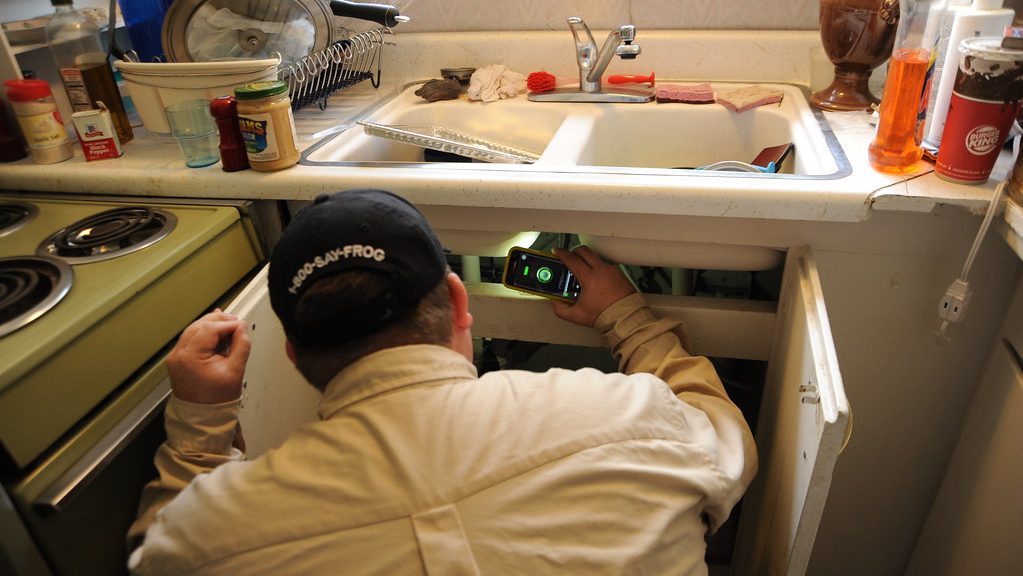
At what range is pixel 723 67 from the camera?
1.37 m

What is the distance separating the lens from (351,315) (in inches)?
21.7

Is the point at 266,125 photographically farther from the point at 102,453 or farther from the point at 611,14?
the point at 611,14

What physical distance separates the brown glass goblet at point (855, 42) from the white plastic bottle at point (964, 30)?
25 cm

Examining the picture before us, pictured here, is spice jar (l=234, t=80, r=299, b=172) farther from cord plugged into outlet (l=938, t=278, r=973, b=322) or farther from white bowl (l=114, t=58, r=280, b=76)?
cord plugged into outlet (l=938, t=278, r=973, b=322)

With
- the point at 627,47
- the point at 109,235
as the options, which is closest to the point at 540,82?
the point at 627,47

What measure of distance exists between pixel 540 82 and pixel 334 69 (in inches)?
17.6

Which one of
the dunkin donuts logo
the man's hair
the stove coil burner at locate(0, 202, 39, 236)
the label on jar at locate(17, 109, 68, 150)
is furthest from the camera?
the label on jar at locate(17, 109, 68, 150)

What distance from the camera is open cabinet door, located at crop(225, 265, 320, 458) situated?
792 millimetres

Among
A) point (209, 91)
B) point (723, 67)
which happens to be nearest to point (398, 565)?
point (209, 91)

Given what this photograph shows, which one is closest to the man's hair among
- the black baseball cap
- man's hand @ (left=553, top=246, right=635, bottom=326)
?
the black baseball cap

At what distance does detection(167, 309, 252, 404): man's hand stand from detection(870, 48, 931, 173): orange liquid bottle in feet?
2.85

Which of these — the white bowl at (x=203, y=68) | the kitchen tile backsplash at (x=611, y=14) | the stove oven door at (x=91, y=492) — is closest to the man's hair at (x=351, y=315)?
the stove oven door at (x=91, y=492)

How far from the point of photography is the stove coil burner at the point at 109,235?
0.83 meters

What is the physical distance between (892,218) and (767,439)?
0.36 m
